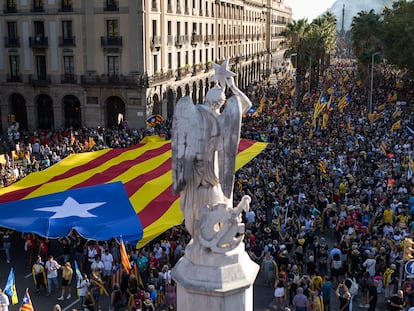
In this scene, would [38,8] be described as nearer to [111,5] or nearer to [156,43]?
[111,5]

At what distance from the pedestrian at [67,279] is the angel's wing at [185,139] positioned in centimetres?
916

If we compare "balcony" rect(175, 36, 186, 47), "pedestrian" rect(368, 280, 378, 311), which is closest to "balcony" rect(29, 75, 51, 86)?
"balcony" rect(175, 36, 186, 47)

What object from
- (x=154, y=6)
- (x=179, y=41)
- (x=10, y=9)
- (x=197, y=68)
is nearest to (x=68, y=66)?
(x=10, y=9)

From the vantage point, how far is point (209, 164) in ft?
20.6

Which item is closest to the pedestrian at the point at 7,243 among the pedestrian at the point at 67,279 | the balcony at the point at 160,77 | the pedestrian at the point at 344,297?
the pedestrian at the point at 67,279

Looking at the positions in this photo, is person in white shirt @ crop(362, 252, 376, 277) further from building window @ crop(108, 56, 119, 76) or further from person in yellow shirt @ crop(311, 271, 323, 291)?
building window @ crop(108, 56, 119, 76)

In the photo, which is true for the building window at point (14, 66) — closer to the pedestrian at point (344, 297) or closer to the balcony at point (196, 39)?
the balcony at point (196, 39)

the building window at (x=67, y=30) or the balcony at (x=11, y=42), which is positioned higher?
the building window at (x=67, y=30)

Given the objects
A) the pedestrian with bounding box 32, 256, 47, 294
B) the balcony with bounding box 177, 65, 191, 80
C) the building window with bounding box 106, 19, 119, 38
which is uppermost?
the building window with bounding box 106, 19, 119, 38

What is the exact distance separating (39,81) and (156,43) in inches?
366

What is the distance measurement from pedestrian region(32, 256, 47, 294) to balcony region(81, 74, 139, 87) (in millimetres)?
25222

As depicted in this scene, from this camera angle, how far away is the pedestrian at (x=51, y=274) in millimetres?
14711

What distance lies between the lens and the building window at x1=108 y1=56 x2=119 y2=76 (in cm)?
3934

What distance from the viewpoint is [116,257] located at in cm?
1602
